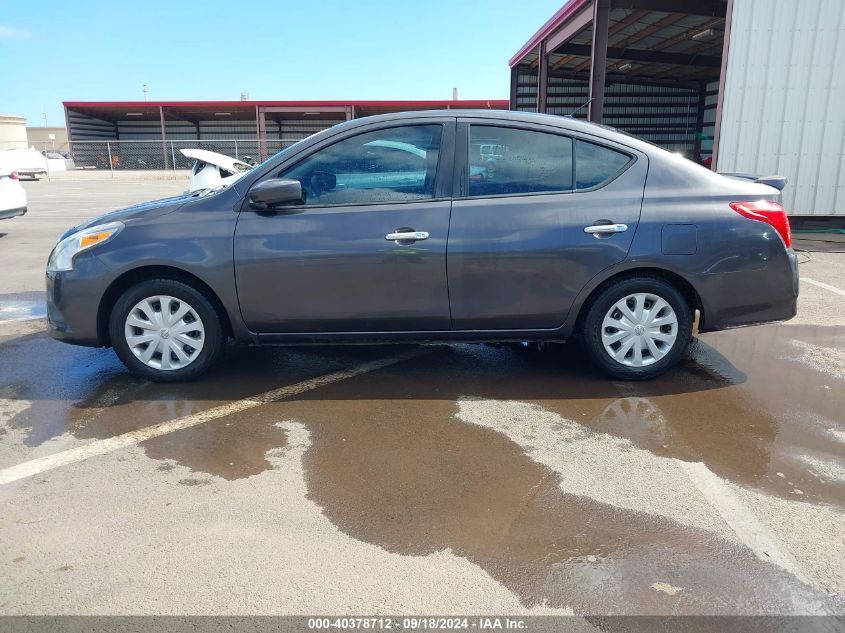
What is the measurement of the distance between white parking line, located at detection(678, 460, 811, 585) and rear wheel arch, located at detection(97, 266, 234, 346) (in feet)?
9.45

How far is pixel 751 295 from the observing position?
13.6 ft

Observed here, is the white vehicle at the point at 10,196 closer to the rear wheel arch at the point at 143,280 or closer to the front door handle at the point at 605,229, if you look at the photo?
the rear wheel arch at the point at 143,280

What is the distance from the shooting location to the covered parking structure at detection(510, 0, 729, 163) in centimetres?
1269

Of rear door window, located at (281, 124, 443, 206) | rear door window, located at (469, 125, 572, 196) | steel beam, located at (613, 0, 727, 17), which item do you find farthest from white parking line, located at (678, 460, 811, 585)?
steel beam, located at (613, 0, 727, 17)

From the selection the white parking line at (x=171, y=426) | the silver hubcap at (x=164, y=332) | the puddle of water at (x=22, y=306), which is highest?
the silver hubcap at (x=164, y=332)

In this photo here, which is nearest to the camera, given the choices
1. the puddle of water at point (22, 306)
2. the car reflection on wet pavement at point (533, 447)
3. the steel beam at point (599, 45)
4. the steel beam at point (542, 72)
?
the car reflection on wet pavement at point (533, 447)

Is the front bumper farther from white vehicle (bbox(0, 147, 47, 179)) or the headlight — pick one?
white vehicle (bbox(0, 147, 47, 179))

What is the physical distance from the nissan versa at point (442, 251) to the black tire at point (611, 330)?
0.04 feet

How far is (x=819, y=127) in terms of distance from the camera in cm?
973

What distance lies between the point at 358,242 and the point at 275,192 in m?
0.58

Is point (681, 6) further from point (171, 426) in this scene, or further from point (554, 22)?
point (171, 426)

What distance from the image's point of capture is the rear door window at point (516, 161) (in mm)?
4082

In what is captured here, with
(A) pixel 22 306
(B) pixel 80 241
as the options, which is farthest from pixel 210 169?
(B) pixel 80 241

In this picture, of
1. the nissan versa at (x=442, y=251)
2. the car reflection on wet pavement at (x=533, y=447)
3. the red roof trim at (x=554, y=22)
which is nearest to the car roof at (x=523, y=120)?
the nissan versa at (x=442, y=251)
